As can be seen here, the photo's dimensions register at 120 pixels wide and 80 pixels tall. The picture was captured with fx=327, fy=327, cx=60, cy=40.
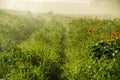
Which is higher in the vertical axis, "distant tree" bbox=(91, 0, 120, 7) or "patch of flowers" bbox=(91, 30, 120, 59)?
"patch of flowers" bbox=(91, 30, 120, 59)

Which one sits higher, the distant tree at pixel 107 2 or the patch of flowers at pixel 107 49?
the patch of flowers at pixel 107 49

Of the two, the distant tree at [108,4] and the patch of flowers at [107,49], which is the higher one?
the patch of flowers at [107,49]

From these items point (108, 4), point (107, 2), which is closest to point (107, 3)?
point (107, 2)

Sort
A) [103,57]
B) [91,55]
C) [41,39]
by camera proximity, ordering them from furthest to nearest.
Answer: [41,39] → [91,55] → [103,57]

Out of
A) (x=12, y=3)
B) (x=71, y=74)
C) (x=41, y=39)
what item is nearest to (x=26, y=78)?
(x=71, y=74)

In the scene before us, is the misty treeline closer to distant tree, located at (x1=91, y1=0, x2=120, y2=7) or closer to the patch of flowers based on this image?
distant tree, located at (x1=91, y1=0, x2=120, y2=7)

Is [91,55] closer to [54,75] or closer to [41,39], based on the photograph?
[54,75]

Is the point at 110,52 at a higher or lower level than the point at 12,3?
higher

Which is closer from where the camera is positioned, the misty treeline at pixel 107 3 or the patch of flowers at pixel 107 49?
the patch of flowers at pixel 107 49

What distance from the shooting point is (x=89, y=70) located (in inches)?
292

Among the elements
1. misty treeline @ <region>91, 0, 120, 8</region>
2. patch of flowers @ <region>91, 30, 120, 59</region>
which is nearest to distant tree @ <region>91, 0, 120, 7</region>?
misty treeline @ <region>91, 0, 120, 8</region>

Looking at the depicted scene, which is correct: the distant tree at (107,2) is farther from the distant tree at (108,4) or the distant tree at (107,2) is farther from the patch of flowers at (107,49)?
the patch of flowers at (107,49)

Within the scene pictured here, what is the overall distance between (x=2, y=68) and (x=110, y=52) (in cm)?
268

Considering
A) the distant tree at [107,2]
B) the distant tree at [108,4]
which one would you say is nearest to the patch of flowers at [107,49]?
the distant tree at [108,4]
